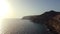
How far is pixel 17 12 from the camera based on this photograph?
2.85 meters

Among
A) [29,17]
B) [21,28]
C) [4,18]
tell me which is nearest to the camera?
[4,18]

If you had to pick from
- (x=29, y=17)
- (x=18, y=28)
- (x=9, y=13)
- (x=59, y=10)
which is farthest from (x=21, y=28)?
(x=59, y=10)

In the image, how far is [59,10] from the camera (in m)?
3.06

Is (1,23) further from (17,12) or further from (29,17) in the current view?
(29,17)

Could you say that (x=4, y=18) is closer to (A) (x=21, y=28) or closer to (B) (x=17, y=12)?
(B) (x=17, y=12)

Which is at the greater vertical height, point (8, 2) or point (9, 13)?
point (8, 2)

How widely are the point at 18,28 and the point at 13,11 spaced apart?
639 mm

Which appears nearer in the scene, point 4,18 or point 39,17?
point 4,18

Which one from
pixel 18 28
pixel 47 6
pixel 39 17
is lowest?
pixel 18 28

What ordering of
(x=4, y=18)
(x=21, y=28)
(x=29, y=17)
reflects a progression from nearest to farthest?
(x=4, y=18) → (x=29, y=17) → (x=21, y=28)

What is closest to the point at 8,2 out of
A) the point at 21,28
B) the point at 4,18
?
the point at 4,18

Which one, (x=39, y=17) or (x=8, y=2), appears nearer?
(x=8, y=2)

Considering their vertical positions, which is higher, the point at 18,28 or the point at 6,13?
the point at 6,13

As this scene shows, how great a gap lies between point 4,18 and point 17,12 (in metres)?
0.31
